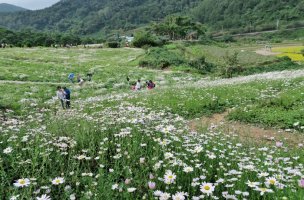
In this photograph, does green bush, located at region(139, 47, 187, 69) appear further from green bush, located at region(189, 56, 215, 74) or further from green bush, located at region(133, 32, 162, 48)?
green bush, located at region(133, 32, 162, 48)

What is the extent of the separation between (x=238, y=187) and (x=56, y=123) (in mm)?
6164

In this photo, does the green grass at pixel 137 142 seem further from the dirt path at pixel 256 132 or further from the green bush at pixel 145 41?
the green bush at pixel 145 41

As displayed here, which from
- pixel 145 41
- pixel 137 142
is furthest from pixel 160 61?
pixel 137 142

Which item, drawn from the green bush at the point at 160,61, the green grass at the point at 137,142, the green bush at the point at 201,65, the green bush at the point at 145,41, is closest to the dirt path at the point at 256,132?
the green grass at the point at 137,142

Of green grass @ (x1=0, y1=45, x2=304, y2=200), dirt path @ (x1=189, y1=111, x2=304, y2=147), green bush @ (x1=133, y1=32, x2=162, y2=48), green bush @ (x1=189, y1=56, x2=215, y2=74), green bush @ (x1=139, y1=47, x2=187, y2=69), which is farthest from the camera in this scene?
green bush @ (x1=133, y1=32, x2=162, y2=48)

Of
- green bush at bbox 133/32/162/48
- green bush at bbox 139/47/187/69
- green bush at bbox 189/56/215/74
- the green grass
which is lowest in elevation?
green bush at bbox 189/56/215/74

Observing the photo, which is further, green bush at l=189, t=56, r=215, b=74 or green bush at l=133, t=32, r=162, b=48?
green bush at l=133, t=32, r=162, b=48

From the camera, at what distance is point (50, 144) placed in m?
7.82

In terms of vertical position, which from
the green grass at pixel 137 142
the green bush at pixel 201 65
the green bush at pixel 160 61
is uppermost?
the green grass at pixel 137 142

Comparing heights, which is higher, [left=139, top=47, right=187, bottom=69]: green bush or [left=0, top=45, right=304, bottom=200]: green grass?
[left=0, top=45, right=304, bottom=200]: green grass

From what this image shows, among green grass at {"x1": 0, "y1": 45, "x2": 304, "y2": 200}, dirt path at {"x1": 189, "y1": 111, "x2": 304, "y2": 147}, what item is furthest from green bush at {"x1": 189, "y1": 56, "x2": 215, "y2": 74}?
dirt path at {"x1": 189, "y1": 111, "x2": 304, "y2": 147}

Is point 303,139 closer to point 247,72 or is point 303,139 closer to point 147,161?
point 147,161

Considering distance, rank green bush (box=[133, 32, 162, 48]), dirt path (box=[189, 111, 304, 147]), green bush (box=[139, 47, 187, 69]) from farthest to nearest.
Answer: green bush (box=[133, 32, 162, 48]), green bush (box=[139, 47, 187, 69]), dirt path (box=[189, 111, 304, 147])

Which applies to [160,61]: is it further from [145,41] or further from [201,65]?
[145,41]
